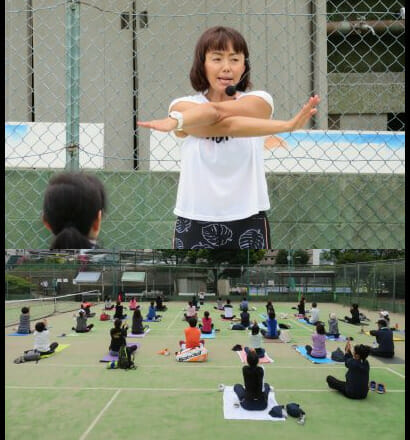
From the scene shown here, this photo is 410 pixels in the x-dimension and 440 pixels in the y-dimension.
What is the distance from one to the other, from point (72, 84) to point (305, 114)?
2.02 meters

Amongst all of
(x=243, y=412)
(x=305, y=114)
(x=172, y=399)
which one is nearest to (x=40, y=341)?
(x=172, y=399)

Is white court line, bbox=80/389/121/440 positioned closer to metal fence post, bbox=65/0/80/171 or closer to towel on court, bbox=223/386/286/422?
towel on court, bbox=223/386/286/422

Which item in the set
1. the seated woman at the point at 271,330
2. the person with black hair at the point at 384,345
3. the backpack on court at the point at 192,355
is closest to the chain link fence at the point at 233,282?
the seated woman at the point at 271,330

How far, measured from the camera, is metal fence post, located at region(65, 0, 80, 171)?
4.04 metres

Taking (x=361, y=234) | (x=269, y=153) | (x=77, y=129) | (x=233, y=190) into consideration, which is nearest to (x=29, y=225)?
(x=77, y=129)

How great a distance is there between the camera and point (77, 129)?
4070mm

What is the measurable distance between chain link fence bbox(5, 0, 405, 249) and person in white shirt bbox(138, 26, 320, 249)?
15 centimetres

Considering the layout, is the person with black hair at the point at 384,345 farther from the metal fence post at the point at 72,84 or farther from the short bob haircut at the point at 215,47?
the metal fence post at the point at 72,84

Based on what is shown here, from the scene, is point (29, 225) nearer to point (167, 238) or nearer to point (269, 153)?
point (167, 238)

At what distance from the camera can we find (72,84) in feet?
13.5

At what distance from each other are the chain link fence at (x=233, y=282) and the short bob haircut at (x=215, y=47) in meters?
20.6

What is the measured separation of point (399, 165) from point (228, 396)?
6238mm

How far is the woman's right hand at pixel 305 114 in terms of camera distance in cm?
364

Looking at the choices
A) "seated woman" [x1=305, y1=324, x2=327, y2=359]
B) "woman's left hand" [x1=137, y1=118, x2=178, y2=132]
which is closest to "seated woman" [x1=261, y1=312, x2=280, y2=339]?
"seated woman" [x1=305, y1=324, x2=327, y2=359]
